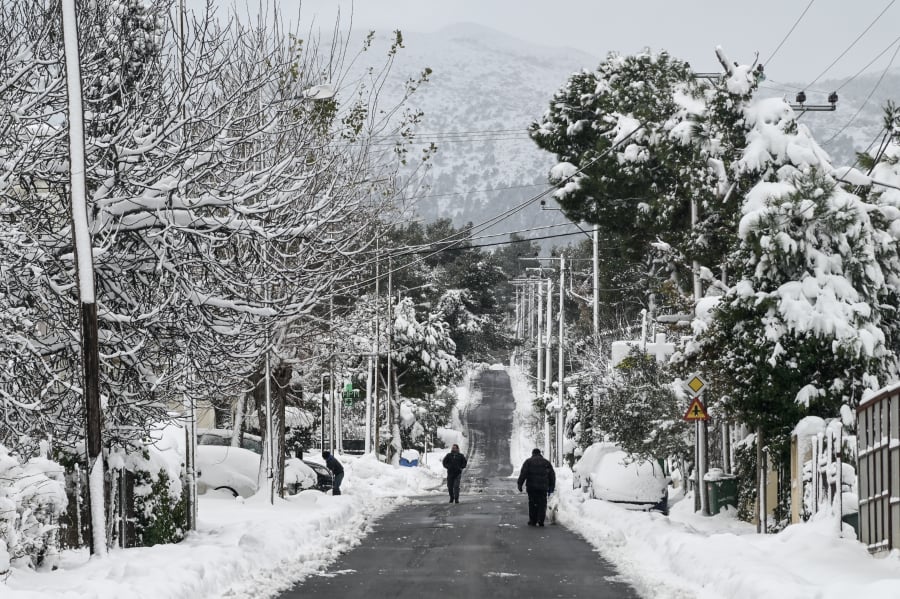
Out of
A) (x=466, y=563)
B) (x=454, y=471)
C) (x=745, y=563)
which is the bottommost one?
(x=454, y=471)

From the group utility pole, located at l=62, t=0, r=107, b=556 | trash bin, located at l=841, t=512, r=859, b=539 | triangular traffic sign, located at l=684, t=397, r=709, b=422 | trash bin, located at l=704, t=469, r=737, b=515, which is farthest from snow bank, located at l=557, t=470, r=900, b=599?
utility pole, located at l=62, t=0, r=107, b=556

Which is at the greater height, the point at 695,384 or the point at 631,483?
the point at 695,384

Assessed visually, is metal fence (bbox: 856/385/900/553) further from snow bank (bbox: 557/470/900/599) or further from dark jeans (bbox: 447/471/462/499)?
dark jeans (bbox: 447/471/462/499)

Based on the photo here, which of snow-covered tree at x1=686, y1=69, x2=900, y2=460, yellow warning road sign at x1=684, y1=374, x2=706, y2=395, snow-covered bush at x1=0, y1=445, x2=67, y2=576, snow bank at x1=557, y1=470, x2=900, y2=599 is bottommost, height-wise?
snow bank at x1=557, y1=470, x2=900, y2=599

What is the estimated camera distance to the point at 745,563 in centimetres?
1284

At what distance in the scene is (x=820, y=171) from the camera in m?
20.4

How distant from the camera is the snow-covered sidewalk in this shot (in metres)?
11.1

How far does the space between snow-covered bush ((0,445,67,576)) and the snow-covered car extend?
15.5 metres

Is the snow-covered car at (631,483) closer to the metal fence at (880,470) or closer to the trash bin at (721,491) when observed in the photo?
the trash bin at (721,491)

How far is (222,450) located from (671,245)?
11.2 m

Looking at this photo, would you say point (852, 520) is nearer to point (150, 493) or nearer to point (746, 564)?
point (746, 564)

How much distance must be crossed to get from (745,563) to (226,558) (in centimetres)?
563

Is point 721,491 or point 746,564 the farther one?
point 721,491

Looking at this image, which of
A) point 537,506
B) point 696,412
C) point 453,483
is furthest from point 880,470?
point 453,483
